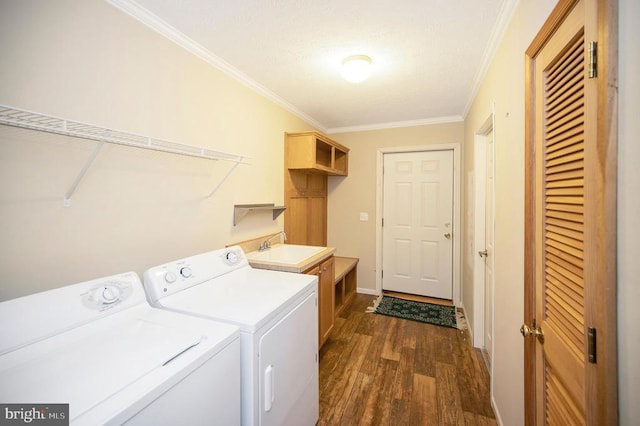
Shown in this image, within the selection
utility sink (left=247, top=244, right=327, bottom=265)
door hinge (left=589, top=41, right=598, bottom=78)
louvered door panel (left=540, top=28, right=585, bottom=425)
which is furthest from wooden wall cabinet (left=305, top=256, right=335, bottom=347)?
door hinge (left=589, top=41, right=598, bottom=78)

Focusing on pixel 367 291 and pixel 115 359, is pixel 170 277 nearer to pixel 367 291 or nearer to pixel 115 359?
pixel 115 359

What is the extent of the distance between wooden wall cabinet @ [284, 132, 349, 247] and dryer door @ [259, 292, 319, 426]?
1553 millimetres

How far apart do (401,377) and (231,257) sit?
164cm

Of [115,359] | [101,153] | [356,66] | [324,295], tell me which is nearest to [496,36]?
[356,66]

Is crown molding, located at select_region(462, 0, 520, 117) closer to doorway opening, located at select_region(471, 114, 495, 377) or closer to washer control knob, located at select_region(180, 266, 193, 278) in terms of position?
doorway opening, located at select_region(471, 114, 495, 377)

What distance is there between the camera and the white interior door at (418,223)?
352 centimetres

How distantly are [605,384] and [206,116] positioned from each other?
2.26m

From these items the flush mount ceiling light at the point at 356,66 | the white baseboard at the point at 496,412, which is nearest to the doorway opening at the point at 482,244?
the white baseboard at the point at 496,412

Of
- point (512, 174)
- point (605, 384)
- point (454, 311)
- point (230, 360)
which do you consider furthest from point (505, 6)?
point (454, 311)

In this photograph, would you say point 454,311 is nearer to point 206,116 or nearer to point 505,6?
point 505,6

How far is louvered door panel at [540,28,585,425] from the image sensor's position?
78 centimetres

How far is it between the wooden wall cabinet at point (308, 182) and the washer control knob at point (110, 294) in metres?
1.89

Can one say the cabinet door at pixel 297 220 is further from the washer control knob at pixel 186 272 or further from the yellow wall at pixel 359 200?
the washer control knob at pixel 186 272

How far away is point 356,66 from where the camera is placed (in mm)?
1915
